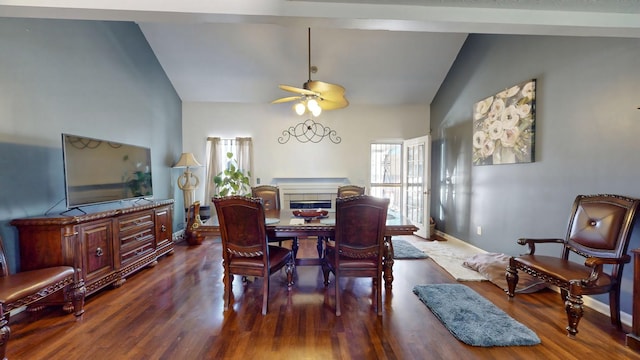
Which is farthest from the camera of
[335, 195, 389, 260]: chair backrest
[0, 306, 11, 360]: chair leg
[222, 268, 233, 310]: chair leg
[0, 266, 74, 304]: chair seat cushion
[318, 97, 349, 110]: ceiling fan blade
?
[318, 97, 349, 110]: ceiling fan blade

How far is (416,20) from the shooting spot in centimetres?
183

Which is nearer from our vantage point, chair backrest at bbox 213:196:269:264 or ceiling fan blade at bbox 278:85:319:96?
chair backrest at bbox 213:196:269:264

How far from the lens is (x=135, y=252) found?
3225 mm

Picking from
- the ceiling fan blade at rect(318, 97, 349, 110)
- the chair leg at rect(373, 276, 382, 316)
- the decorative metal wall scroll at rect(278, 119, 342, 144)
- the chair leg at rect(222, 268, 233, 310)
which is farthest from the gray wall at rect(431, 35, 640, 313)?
the chair leg at rect(222, 268, 233, 310)

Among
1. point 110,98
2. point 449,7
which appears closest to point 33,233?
point 110,98

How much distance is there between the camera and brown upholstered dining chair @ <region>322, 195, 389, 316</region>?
2.25 m

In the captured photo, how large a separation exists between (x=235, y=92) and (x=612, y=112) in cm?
521

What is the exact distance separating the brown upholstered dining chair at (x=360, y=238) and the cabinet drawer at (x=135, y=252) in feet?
7.64

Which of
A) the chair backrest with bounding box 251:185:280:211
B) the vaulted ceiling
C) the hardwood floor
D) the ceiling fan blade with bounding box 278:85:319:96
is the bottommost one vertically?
the hardwood floor

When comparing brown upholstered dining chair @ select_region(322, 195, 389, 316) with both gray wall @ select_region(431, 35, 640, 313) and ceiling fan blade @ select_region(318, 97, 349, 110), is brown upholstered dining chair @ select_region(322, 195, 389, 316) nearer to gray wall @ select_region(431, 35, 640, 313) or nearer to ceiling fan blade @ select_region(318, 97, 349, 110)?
ceiling fan blade @ select_region(318, 97, 349, 110)

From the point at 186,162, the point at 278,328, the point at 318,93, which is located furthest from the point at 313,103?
the point at 186,162

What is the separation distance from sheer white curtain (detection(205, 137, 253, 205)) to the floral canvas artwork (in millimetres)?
3998

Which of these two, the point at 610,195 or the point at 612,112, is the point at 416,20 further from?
the point at 610,195

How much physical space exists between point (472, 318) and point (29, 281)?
11.0 ft
